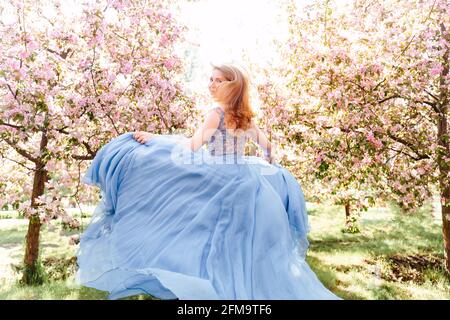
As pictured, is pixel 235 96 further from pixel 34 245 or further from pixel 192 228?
pixel 34 245

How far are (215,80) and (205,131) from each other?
22.6 inches

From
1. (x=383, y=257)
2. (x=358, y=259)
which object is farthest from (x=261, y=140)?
(x=383, y=257)

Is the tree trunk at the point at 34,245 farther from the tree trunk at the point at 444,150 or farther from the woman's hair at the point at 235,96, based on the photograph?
the tree trunk at the point at 444,150

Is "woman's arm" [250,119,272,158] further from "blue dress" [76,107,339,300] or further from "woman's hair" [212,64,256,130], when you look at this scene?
"blue dress" [76,107,339,300]

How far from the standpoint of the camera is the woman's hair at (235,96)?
388 cm

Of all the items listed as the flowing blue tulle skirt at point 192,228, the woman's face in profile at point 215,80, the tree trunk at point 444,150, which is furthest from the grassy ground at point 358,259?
the woman's face in profile at point 215,80

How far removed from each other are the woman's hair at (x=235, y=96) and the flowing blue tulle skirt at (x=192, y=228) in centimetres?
36

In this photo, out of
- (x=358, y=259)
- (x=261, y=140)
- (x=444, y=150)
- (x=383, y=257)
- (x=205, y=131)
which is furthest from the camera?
(x=383, y=257)

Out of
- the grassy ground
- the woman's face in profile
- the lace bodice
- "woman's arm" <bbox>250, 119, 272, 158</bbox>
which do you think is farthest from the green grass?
the woman's face in profile

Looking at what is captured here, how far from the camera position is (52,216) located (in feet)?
18.1

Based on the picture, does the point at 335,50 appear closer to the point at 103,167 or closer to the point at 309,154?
the point at 309,154

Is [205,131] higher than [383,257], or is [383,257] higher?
[205,131]

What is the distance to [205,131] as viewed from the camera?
12.1 feet

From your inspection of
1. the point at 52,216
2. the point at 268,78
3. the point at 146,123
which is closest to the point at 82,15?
the point at 146,123
